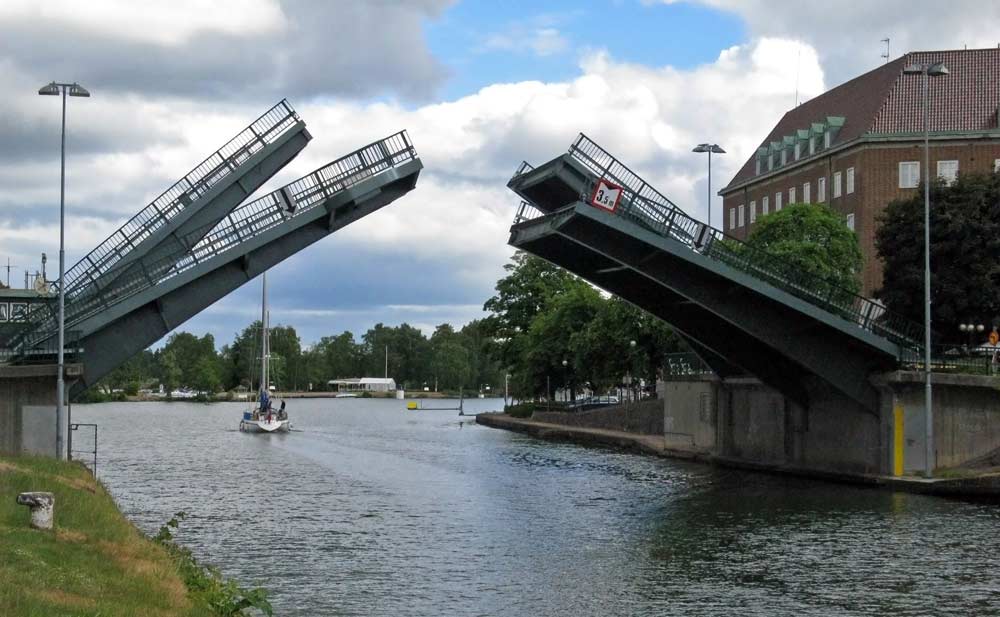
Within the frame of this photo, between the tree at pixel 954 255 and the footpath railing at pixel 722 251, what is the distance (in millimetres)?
3539

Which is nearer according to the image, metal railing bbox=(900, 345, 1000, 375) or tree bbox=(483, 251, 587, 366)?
metal railing bbox=(900, 345, 1000, 375)

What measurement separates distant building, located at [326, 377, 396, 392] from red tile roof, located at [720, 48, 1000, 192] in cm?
12965

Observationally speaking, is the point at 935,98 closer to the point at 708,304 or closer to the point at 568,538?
the point at 708,304

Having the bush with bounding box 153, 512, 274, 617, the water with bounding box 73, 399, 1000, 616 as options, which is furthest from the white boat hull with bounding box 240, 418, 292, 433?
the bush with bounding box 153, 512, 274, 617

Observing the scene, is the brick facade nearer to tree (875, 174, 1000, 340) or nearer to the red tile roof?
the red tile roof

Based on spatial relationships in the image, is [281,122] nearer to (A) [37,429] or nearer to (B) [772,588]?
(A) [37,429]

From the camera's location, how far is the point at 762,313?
32.8 meters

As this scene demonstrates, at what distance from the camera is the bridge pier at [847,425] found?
32.1 meters

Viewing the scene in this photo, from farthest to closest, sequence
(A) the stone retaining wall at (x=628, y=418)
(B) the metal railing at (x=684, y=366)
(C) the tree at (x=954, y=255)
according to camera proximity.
→ (A) the stone retaining wall at (x=628, y=418) → (B) the metal railing at (x=684, y=366) → (C) the tree at (x=954, y=255)

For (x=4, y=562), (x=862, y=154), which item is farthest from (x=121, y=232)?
(x=862, y=154)

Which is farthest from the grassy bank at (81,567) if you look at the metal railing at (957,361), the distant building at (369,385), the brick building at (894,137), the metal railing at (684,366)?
the distant building at (369,385)

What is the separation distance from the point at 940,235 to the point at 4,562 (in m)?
30.4

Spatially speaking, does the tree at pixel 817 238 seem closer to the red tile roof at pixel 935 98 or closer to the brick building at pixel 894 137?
the brick building at pixel 894 137

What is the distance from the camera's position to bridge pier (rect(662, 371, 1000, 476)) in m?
32.1
